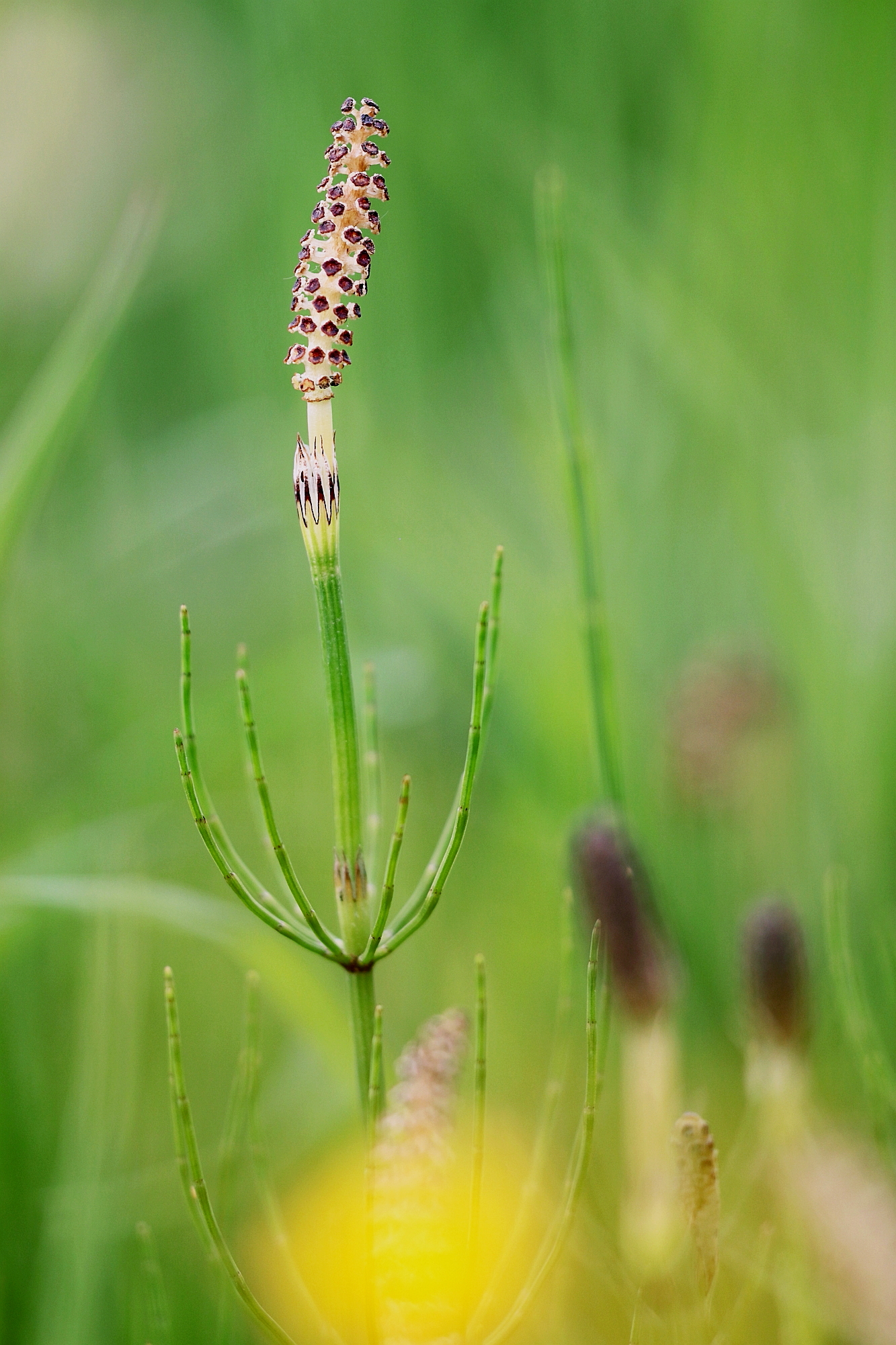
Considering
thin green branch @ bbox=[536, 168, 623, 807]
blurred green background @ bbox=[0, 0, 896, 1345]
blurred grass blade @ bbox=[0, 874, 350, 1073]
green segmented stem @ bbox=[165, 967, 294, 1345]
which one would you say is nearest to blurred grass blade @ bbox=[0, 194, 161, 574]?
blurred green background @ bbox=[0, 0, 896, 1345]

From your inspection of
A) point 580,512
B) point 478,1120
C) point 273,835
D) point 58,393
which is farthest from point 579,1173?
point 58,393

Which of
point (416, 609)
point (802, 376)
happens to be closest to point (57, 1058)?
point (416, 609)

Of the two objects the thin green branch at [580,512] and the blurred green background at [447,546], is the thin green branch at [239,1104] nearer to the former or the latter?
Answer: the blurred green background at [447,546]

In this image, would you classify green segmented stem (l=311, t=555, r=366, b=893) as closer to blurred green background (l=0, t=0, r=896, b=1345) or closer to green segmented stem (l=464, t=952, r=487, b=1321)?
green segmented stem (l=464, t=952, r=487, b=1321)

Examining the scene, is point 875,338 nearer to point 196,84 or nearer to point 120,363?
point 120,363

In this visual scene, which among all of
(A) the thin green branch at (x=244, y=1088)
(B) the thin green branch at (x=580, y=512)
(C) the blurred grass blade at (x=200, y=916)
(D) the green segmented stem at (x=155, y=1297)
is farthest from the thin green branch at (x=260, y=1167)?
(B) the thin green branch at (x=580, y=512)
